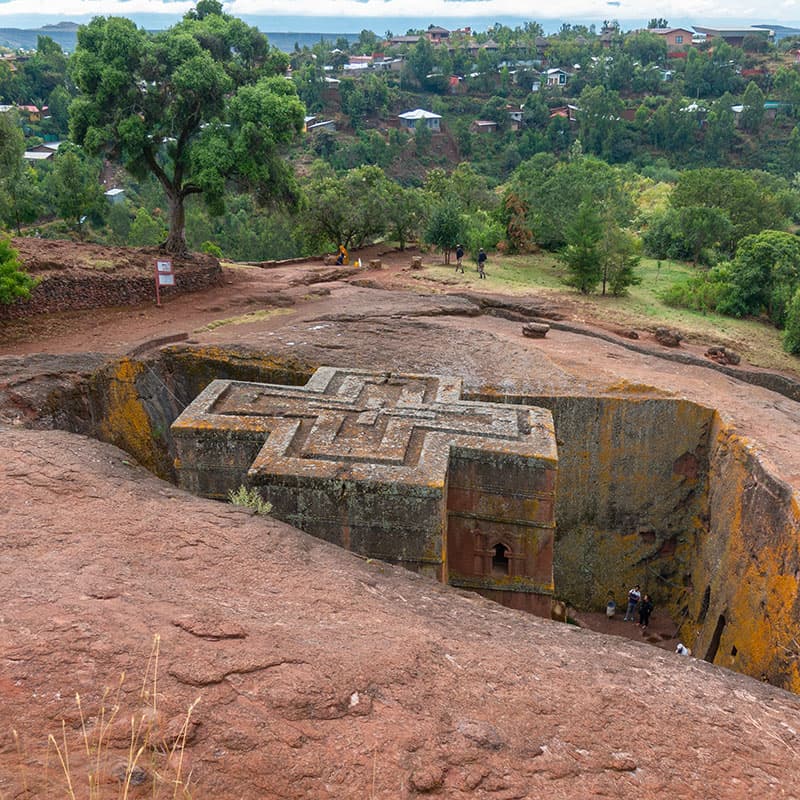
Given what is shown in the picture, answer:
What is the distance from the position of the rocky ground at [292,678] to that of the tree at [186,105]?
1181 cm

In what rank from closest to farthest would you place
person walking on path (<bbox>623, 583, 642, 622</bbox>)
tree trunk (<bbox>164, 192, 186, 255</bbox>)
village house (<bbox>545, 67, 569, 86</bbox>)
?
person walking on path (<bbox>623, 583, 642, 622</bbox>) < tree trunk (<bbox>164, 192, 186, 255</bbox>) < village house (<bbox>545, 67, 569, 86</bbox>)

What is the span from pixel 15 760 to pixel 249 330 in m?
12.5

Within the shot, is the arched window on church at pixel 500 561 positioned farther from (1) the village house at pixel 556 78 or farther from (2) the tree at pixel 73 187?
(1) the village house at pixel 556 78

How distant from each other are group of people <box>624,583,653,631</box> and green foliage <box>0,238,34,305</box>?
13221mm

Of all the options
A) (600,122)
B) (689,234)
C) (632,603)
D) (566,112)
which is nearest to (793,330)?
(632,603)

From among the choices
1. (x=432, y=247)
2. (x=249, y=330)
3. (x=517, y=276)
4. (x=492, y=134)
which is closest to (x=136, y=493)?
(x=249, y=330)

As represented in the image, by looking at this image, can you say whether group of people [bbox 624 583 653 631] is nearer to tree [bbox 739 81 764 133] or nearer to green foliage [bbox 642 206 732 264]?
green foliage [bbox 642 206 732 264]

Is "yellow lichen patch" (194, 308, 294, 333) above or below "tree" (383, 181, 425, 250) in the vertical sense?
below

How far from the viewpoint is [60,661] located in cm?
430

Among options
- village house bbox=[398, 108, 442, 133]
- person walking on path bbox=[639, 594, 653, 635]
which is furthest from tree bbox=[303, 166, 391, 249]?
village house bbox=[398, 108, 442, 133]

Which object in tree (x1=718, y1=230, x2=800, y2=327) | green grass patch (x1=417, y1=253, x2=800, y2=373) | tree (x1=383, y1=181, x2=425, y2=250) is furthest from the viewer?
tree (x1=383, y1=181, x2=425, y2=250)

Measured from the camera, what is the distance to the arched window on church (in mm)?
9680

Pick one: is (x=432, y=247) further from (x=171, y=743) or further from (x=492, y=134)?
(x=492, y=134)

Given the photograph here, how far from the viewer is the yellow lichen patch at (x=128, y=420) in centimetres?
1251
